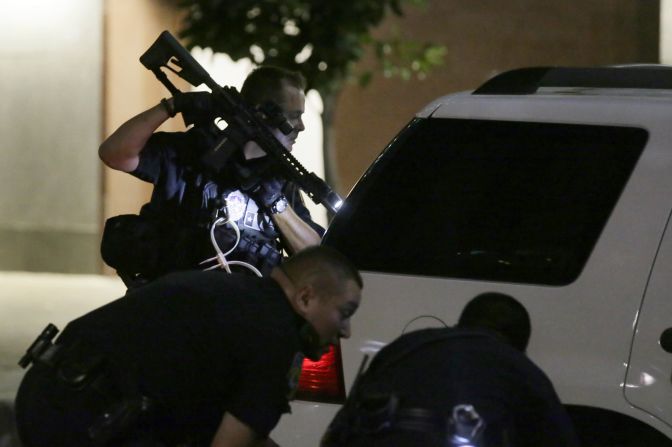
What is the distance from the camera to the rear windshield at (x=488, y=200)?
368 cm

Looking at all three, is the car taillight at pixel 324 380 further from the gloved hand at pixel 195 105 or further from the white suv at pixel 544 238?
the gloved hand at pixel 195 105

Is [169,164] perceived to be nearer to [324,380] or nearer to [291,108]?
[291,108]

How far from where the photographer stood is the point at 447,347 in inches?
111

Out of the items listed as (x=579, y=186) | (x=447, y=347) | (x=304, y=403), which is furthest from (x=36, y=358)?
(x=579, y=186)

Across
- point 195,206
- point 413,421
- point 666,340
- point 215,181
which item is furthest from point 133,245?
point 413,421

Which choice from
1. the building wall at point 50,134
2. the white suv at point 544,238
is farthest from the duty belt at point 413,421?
the building wall at point 50,134

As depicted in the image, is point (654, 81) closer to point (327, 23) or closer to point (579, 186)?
point (579, 186)

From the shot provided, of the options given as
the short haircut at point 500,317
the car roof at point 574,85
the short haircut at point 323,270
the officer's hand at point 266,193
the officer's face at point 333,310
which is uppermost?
the car roof at point 574,85

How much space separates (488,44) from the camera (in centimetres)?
1012

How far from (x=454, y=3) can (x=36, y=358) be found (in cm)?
720

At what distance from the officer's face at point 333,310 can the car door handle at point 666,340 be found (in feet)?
2.84

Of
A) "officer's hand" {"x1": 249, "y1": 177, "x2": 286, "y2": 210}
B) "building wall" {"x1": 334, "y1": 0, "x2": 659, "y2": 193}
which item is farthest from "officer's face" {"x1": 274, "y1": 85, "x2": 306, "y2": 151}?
"building wall" {"x1": 334, "y1": 0, "x2": 659, "y2": 193}

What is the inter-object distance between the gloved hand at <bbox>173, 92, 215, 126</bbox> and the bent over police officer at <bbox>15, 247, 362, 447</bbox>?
131cm

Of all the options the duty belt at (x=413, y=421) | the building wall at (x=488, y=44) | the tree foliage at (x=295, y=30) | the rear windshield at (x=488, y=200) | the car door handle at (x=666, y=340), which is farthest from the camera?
the building wall at (x=488, y=44)
